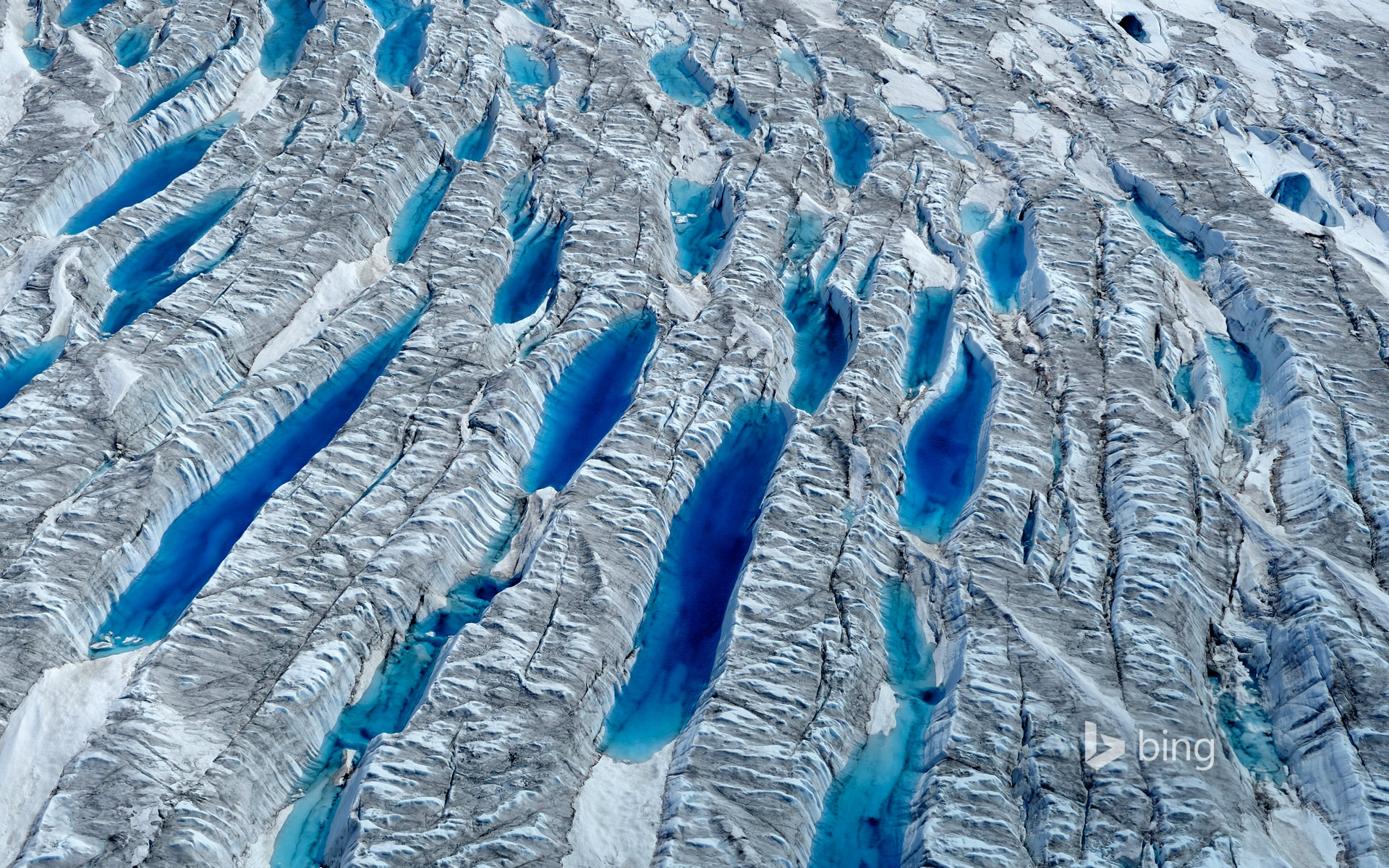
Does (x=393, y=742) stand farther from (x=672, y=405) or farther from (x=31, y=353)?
(x=31, y=353)

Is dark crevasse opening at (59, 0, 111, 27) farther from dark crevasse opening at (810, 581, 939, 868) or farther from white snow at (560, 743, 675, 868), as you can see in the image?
dark crevasse opening at (810, 581, 939, 868)

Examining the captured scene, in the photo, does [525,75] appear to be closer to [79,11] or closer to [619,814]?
[79,11]

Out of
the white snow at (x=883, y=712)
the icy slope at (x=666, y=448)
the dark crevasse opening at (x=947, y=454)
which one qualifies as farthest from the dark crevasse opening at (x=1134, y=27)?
the white snow at (x=883, y=712)

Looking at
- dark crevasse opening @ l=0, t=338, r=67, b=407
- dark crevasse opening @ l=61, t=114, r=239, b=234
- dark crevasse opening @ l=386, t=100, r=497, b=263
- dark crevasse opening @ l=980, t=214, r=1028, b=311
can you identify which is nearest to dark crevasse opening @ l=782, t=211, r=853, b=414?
dark crevasse opening @ l=980, t=214, r=1028, b=311

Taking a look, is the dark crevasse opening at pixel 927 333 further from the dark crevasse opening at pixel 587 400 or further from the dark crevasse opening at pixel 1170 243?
the dark crevasse opening at pixel 1170 243

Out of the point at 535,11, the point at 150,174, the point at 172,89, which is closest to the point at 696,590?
the point at 150,174
